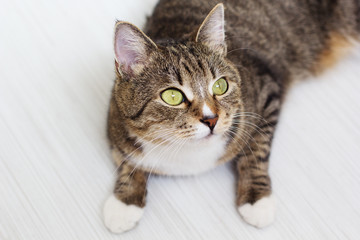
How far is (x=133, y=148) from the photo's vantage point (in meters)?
1.37

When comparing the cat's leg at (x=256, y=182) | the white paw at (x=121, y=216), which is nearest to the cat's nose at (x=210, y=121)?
the cat's leg at (x=256, y=182)

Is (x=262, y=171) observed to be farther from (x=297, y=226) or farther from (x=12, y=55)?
(x=12, y=55)

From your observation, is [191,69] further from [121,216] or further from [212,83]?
[121,216]

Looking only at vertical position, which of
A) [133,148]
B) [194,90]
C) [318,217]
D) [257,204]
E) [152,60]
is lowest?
[318,217]

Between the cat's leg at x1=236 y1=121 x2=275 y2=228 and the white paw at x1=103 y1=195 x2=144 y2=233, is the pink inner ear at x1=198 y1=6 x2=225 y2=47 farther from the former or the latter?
the white paw at x1=103 y1=195 x2=144 y2=233

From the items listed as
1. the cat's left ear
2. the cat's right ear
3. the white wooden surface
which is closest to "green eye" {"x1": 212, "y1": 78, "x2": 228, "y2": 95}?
the cat's left ear

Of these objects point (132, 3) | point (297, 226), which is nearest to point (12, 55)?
point (132, 3)

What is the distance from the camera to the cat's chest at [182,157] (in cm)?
132

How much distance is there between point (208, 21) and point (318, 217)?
2.72ft

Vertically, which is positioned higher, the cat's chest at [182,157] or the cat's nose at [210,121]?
the cat's nose at [210,121]

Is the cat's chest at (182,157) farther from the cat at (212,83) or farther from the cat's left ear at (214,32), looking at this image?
the cat's left ear at (214,32)

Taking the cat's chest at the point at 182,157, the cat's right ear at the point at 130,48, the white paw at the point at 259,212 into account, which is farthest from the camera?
the white paw at the point at 259,212

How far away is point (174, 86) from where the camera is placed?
3.91 feet

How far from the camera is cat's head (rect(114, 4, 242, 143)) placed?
1176 mm
